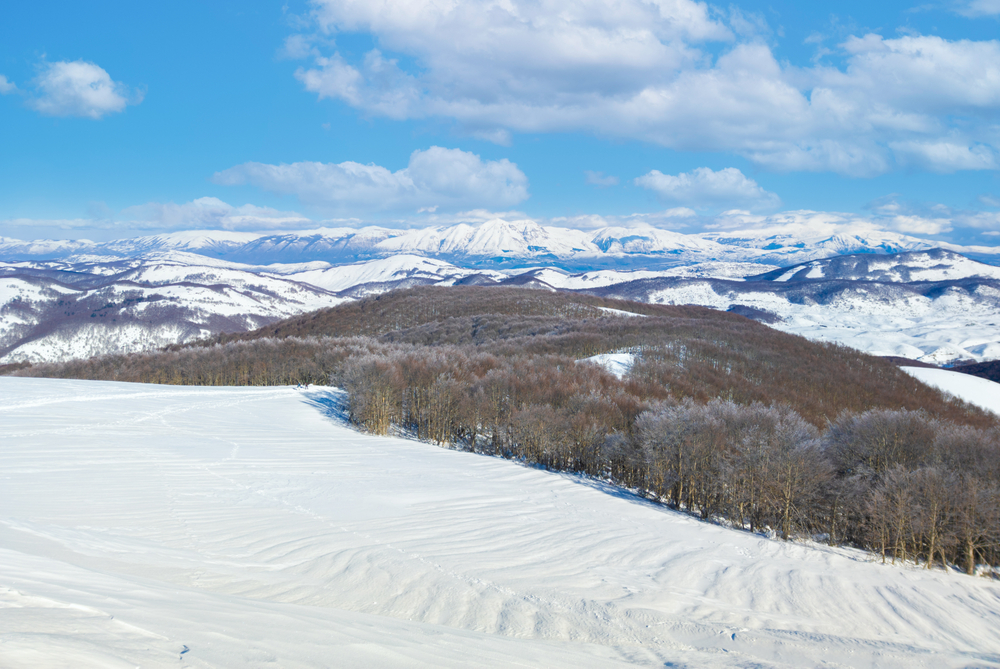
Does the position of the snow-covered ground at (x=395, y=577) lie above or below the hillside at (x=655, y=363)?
below

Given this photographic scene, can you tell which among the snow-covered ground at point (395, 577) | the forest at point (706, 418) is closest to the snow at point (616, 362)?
the forest at point (706, 418)

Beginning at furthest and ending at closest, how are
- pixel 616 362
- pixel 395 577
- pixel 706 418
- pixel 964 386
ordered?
pixel 964 386 → pixel 616 362 → pixel 706 418 → pixel 395 577

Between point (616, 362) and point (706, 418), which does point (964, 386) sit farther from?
point (706, 418)

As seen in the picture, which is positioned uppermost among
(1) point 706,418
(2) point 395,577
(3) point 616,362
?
(3) point 616,362

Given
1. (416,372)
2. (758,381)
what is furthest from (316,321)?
(758,381)

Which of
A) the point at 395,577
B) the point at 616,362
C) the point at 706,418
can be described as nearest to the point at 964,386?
the point at 616,362

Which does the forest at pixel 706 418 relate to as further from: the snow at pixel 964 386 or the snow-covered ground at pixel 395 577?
the snow at pixel 964 386

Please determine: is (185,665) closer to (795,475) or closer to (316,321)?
(795,475)

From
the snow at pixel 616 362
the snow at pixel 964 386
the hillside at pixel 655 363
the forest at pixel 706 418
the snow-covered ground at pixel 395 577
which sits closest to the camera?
the snow-covered ground at pixel 395 577
